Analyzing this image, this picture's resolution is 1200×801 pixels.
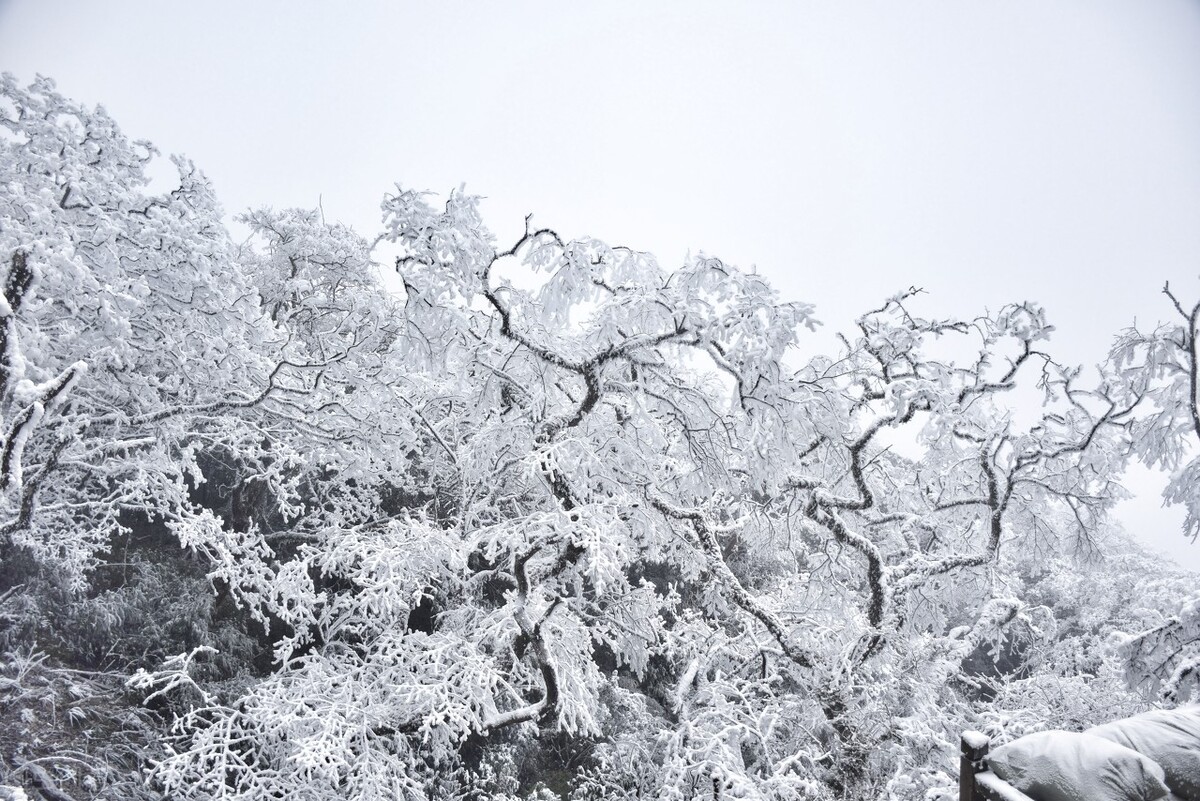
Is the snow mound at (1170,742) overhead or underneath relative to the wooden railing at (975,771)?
overhead

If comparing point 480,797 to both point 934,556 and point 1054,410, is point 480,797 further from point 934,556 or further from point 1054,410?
point 1054,410

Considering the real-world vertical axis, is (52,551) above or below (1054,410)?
below

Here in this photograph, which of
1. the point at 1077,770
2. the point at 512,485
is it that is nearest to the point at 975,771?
the point at 1077,770

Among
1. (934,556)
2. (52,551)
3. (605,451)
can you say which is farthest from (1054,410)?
(52,551)

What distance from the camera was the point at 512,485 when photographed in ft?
21.4

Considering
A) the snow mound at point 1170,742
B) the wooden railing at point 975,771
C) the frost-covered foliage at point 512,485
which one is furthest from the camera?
the frost-covered foliage at point 512,485

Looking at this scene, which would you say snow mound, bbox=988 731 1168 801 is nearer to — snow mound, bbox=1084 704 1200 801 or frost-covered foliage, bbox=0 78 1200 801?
snow mound, bbox=1084 704 1200 801

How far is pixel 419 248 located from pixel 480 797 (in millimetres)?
5743

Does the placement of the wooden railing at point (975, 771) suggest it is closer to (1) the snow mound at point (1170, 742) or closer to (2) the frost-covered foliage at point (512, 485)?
(1) the snow mound at point (1170, 742)

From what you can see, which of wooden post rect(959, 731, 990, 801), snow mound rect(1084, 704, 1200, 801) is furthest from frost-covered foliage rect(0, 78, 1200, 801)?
wooden post rect(959, 731, 990, 801)

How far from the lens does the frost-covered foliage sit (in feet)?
13.6

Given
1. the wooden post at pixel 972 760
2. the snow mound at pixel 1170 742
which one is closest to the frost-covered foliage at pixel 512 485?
the snow mound at pixel 1170 742

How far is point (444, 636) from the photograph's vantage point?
17.2 feet

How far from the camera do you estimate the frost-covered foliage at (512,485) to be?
4145 mm
